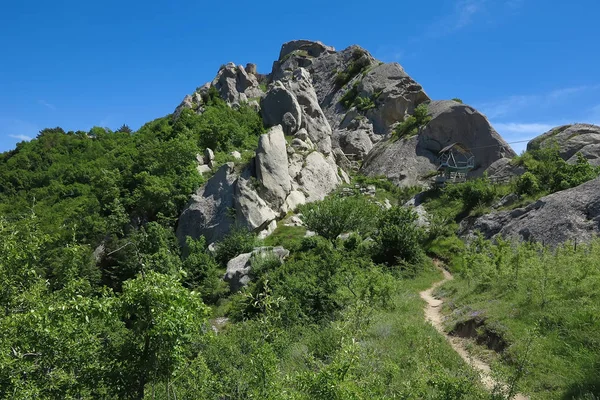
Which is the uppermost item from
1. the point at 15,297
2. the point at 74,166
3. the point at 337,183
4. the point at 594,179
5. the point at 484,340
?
the point at 74,166

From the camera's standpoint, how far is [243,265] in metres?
26.3

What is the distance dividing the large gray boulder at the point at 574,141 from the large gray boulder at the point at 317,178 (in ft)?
56.7

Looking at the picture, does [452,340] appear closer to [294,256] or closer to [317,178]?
[294,256]

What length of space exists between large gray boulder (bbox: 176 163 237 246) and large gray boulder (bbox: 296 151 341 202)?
6.74 meters

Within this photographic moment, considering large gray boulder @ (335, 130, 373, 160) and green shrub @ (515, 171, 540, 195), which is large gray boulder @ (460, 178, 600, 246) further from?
large gray boulder @ (335, 130, 373, 160)

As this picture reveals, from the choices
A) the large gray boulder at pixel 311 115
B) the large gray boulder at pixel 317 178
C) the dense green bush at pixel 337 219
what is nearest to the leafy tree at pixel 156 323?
the dense green bush at pixel 337 219

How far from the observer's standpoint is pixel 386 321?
1438 cm

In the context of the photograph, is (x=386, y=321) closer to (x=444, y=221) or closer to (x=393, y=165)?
(x=444, y=221)

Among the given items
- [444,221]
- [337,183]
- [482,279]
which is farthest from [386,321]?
[337,183]

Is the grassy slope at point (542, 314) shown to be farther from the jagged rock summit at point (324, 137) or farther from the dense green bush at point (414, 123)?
the dense green bush at point (414, 123)

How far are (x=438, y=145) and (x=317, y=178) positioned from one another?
45.3 ft

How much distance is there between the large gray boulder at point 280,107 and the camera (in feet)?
144

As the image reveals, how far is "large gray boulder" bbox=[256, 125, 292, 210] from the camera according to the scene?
33.2 m

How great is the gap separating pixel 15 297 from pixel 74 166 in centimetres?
4495
